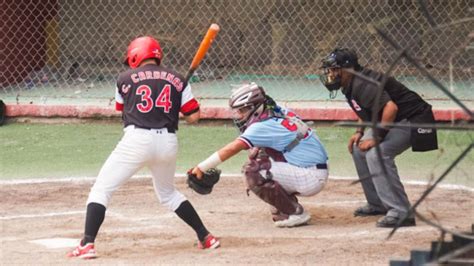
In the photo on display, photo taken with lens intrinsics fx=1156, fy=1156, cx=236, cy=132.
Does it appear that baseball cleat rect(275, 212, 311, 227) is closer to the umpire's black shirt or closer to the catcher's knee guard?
the catcher's knee guard

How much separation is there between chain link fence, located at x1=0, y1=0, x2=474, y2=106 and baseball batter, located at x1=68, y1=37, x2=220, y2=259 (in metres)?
6.37

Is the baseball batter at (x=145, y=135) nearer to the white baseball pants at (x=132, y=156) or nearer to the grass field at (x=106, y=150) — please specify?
the white baseball pants at (x=132, y=156)

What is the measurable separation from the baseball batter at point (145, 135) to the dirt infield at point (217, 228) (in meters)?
0.23

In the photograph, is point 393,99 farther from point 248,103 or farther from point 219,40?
point 219,40

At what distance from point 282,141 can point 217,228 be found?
0.81 meters

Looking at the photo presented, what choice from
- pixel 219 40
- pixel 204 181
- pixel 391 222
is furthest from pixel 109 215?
pixel 219 40

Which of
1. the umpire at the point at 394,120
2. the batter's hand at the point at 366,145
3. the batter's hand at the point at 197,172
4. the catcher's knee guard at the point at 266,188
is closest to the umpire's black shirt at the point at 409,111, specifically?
the umpire at the point at 394,120

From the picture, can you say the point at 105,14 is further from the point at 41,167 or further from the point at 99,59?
the point at 41,167

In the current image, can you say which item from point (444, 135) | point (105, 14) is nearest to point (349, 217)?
point (444, 135)

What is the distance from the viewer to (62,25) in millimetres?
15352

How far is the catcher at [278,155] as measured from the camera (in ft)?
27.0

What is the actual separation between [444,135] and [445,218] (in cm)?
337

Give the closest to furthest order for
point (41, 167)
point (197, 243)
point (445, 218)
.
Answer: point (197, 243) < point (445, 218) < point (41, 167)

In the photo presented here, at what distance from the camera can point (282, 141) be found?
8.33 m
